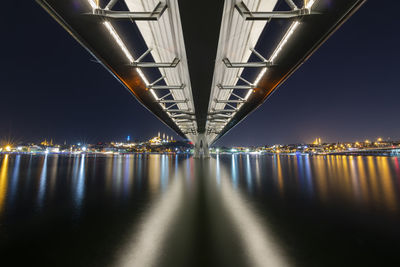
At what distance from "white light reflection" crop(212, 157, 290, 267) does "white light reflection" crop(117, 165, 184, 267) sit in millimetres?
1793

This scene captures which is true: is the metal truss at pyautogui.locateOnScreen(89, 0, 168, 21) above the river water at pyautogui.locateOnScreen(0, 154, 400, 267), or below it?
above

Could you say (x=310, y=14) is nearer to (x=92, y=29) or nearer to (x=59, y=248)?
(x=92, y=29)

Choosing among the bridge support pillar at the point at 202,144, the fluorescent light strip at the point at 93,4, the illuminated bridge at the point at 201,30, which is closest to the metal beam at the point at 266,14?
the illuminated bridge at the point at 201,30

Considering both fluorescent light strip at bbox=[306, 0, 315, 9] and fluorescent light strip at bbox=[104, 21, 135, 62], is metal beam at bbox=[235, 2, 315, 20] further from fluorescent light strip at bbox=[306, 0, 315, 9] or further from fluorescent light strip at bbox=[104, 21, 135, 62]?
fluorescent light strip at bbox=[104, 21, 135, 62]

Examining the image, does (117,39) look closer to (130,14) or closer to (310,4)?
(130,14)

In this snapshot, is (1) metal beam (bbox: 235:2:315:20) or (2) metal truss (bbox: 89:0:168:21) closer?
(2) metal truss (bbox: 89:0:168:21)

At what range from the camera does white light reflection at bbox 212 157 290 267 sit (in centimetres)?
352

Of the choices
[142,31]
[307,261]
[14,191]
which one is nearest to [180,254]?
[307,261]

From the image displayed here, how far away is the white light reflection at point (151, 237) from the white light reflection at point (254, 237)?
1.79 metres

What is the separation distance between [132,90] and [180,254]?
11.5m

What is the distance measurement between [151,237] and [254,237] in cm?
238

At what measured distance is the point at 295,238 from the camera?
4.39 metres

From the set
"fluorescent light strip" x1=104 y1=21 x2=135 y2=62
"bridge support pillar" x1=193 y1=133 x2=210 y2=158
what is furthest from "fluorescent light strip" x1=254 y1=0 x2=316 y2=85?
"bridge support pillar" x1=193 y1=133 x2=210 y2=158

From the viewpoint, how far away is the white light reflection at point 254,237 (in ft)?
11.6
